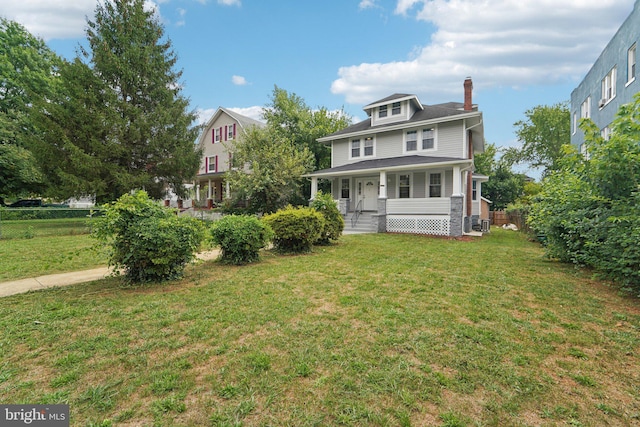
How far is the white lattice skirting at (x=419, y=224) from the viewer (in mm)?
13782

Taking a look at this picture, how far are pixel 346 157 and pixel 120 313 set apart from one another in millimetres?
16575

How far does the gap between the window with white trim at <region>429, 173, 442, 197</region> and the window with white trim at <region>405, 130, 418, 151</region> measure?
185cm

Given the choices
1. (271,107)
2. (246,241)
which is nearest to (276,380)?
(246,241)

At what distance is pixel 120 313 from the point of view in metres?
4.10

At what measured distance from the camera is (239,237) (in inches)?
285

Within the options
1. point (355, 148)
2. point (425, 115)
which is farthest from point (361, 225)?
point (425, 115)

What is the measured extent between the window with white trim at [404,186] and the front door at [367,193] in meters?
1.36

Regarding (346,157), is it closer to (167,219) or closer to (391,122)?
(391,122)

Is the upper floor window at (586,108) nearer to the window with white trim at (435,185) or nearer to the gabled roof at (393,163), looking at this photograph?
the gabled roof at (393,163)

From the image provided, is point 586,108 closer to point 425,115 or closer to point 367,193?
point 425,115

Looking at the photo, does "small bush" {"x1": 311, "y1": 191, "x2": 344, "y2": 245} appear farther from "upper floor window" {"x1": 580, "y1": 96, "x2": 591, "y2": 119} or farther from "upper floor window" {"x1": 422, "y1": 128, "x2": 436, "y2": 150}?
"upper floor window" {"x1": 580, "y1": 96, "x2": 591, "y2": 119}

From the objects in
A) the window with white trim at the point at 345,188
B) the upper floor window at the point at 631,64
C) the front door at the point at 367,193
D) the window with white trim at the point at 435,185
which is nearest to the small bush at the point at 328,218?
the front door at the point at 367,193

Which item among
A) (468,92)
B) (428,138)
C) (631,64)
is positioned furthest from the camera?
(468,92)

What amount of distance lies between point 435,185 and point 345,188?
5.42 meters
